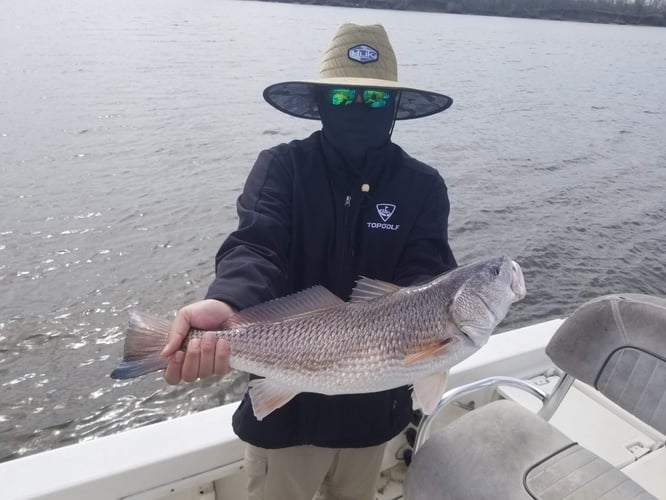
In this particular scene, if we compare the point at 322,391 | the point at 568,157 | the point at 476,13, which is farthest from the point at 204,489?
the point at 476,13

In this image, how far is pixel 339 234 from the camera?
2.49 m

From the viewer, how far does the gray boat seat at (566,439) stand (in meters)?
2.29

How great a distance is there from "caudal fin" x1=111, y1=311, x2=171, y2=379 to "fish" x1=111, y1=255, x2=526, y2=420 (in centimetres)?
2

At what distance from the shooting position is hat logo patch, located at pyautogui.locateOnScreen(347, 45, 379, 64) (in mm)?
2475

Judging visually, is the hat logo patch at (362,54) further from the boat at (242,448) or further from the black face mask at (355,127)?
the boat at (242,448)

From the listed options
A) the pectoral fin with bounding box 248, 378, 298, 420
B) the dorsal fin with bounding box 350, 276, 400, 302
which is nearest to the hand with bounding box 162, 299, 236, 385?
the pectoral fin with bounding box 248, 378, 298, 420

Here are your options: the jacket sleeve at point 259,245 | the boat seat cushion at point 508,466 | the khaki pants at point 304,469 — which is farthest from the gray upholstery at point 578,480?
the jacket sleeve at point 259,245

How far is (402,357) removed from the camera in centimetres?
213

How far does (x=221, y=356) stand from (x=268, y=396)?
272mm

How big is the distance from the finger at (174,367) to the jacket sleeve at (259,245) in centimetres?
27

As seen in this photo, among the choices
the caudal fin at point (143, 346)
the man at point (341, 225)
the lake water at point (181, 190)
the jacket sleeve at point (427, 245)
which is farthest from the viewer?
the lake water at point (181, 190)

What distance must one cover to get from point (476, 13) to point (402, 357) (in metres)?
80.5

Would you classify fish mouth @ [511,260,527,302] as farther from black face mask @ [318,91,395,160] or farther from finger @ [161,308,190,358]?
finger @ [161,308,190,358]

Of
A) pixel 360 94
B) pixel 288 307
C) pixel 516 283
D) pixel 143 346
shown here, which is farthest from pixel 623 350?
pixel 143 346
